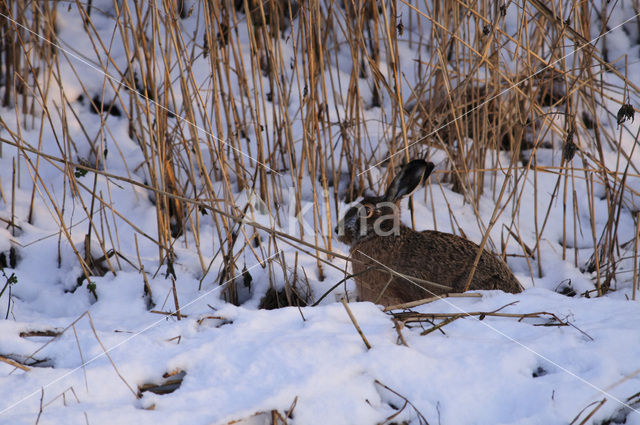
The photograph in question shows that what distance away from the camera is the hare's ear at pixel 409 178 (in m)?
3.10

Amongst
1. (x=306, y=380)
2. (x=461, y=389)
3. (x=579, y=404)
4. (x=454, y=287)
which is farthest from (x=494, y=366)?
(x=454, y=287)

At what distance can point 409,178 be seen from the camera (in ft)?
10.5

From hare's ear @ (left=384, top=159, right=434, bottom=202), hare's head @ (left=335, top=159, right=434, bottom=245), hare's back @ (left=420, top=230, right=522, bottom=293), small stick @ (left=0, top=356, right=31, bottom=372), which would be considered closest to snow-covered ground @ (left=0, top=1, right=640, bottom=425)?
small stick @ (left=0, top=356, right=31, bottom=372)

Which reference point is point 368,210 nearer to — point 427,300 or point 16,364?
point 427,300

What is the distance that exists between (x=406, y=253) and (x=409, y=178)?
0.45 m

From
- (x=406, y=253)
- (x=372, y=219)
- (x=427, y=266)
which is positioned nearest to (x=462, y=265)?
(x=427, y=266)

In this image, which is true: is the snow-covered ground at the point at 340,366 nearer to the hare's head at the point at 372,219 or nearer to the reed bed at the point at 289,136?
the reed bed at the point at 289,136

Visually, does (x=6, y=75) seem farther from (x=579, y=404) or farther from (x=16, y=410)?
(x=579, y=404)

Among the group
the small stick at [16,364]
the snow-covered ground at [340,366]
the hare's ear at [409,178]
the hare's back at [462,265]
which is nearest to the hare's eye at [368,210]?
the hare's ear at [409,178]

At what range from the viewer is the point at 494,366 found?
1761mm

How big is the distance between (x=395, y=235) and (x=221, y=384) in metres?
1.90

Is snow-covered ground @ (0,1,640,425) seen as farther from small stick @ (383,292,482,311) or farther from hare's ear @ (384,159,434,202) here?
hare's ear @ (384,159,434,202)

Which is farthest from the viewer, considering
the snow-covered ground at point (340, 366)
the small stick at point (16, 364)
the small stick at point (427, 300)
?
the small stick at point (427, 300)

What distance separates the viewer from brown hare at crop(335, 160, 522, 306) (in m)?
2.99
